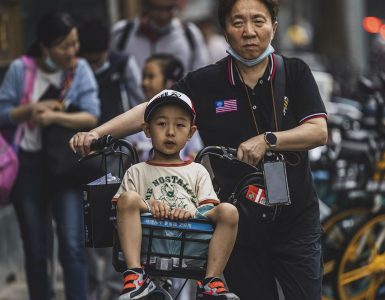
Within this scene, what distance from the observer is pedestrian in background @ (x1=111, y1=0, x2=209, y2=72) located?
28.7ft

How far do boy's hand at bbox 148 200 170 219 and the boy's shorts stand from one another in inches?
2.1

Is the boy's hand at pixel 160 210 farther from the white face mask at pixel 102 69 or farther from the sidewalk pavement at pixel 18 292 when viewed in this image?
the sidewalk pavement at pixel 18 292

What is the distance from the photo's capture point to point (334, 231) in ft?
26.3

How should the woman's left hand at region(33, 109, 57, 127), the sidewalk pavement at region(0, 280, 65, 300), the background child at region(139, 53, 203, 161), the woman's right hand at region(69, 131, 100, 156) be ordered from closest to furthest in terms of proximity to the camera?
the woman's right hand at region(69, 131, 100, 156) < the woman's left hand at region(33, 109, 57, 127) < the background child at region(139, 53, 203, 161) < the sidewalk pavement at region(0, 280, 65, 300)

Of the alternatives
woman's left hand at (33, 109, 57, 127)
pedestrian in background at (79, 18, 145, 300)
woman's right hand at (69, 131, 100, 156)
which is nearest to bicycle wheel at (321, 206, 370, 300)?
pedestrian in background at (79, 18, 145, 300)

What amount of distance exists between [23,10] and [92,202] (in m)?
5.92

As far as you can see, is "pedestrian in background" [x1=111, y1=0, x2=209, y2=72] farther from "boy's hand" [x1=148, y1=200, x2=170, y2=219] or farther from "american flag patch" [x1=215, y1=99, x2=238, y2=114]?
"boy's hand" [x1=148, y1=200, x2=170, y2=219]

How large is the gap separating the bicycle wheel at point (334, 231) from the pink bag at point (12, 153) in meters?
2.32

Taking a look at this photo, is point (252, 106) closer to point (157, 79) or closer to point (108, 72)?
point (157, 79)

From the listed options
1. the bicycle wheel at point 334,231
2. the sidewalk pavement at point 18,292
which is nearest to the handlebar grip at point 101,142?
the bicycle wheel at point 334,231

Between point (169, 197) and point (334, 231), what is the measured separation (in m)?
3.80

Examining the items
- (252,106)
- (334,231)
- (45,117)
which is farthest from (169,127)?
A: (334,231)

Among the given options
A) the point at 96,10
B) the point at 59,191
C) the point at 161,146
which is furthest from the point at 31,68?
the point at 96,10

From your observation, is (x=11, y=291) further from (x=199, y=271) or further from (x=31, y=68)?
(x=199, y=271)
